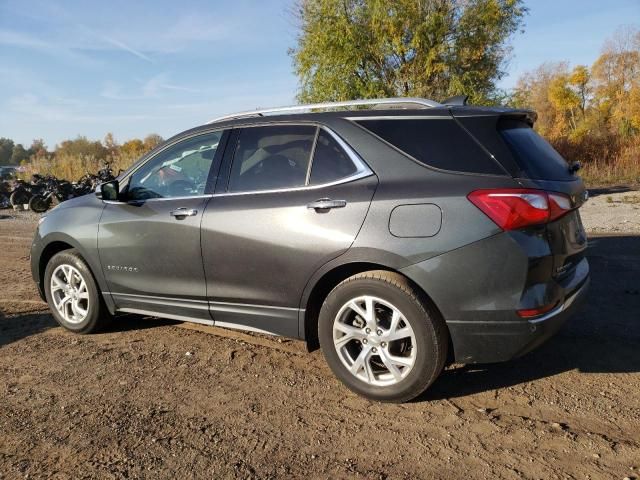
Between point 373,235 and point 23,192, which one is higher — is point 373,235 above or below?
above

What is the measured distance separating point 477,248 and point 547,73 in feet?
254

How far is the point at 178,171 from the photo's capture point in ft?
14.8

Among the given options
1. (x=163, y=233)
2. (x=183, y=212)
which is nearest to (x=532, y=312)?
(x=183, y=212)

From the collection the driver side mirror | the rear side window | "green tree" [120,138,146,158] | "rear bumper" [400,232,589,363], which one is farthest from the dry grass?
"rear bumper" [400,232,589,363]

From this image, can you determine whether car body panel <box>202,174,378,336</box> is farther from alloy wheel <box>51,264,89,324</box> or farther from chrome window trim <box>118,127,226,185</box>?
alloy wheel <box>51,264,89,324</box>

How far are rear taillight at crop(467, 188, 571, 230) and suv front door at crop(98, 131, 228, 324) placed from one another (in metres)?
2.10

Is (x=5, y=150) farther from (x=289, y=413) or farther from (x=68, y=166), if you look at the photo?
(x=289, y=413)

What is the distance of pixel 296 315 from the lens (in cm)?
370

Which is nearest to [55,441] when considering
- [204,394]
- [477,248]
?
[204,394]

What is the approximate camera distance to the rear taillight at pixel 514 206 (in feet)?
9.95

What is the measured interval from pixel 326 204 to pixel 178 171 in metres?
1.61

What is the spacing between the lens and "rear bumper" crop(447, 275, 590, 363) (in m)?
3.09

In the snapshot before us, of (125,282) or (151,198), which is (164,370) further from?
(151,198)

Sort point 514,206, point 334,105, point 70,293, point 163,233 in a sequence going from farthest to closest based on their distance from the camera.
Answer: point 70,293 → point 163,233 → point 334,105 → point 514,206
